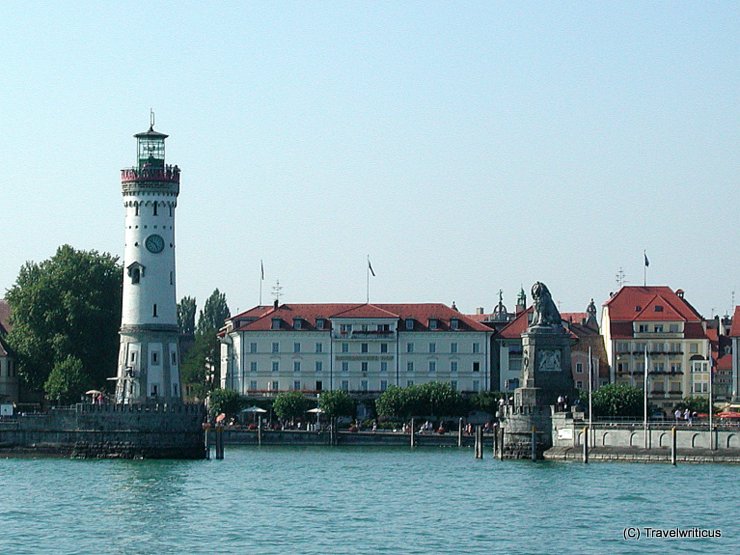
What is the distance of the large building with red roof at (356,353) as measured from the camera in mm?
146750

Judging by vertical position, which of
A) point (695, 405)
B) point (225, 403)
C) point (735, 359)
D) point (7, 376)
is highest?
point (735, 359)

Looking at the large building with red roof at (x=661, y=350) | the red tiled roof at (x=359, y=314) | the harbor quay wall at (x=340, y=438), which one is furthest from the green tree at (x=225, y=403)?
the large building with red roof at (x=661, y=350)

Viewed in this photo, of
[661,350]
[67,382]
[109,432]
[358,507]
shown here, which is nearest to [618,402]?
[661,350]

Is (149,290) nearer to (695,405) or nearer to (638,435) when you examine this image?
(638,435)

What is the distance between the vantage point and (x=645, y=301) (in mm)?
154125

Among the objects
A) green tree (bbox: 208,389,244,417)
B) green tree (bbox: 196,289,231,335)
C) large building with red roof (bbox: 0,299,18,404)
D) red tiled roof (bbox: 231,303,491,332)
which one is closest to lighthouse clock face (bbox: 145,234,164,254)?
large building with red roof (bbox: 0,299,18,404)

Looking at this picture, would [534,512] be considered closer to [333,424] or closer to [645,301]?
[333,424]

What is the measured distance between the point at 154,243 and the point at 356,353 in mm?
43112

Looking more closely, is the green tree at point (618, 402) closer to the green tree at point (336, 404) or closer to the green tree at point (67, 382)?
the green tree at point (336, 404)

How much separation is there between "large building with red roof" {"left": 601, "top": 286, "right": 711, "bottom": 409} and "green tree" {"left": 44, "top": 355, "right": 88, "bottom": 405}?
157 feet

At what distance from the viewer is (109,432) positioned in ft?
338

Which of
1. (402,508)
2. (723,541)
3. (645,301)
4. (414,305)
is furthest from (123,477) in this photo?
(645,301)

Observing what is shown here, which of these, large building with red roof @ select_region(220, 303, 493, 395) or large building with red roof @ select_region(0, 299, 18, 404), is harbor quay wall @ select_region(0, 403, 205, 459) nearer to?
large building with red roof @ select_region(0, 299, 18, 404)

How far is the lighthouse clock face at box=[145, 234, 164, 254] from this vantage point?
106 meters
